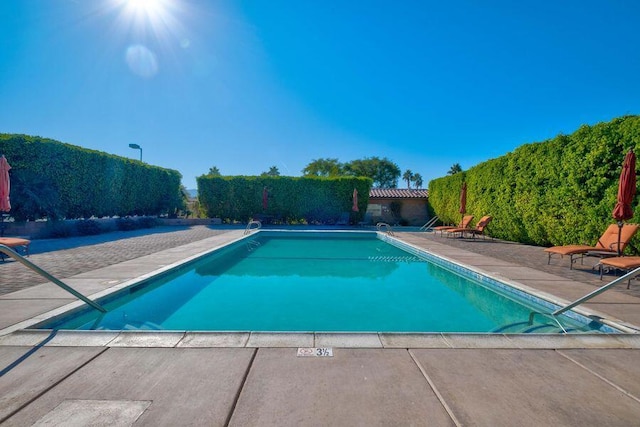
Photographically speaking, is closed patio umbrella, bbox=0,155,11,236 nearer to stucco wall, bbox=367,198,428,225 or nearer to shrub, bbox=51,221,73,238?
shrub, bbox=51,221,73,238

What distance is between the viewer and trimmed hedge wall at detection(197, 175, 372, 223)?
21109mm

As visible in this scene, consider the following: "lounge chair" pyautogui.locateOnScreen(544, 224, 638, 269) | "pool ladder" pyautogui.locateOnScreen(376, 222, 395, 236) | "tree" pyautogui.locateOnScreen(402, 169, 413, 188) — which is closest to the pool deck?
"lounge chair" pyautogui.locateOnScreen(544, 224, 638, 269)

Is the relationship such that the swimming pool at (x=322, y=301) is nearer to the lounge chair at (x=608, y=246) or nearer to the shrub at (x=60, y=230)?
the lounge chair at (x=608, y=246)

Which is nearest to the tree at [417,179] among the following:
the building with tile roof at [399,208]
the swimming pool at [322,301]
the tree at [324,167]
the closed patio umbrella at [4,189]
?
the tree at [324,167]

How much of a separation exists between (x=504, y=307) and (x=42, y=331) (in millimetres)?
6543

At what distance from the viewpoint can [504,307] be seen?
4.93 m

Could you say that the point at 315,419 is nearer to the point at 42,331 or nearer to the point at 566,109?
the point at 42,331

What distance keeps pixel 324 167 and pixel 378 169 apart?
32.6 ft

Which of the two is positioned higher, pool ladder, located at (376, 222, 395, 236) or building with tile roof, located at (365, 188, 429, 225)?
building with tile roof, located at (365, 188, 429, 225)

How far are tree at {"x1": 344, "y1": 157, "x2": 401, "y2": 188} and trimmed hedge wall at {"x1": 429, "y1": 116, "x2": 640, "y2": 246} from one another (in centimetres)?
3524

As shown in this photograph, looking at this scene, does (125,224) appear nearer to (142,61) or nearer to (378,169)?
(142,61)

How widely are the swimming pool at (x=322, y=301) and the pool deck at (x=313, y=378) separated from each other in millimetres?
989

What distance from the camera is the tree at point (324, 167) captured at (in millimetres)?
48438

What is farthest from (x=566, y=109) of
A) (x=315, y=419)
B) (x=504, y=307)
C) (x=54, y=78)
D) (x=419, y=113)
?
(x=54, y=78)
